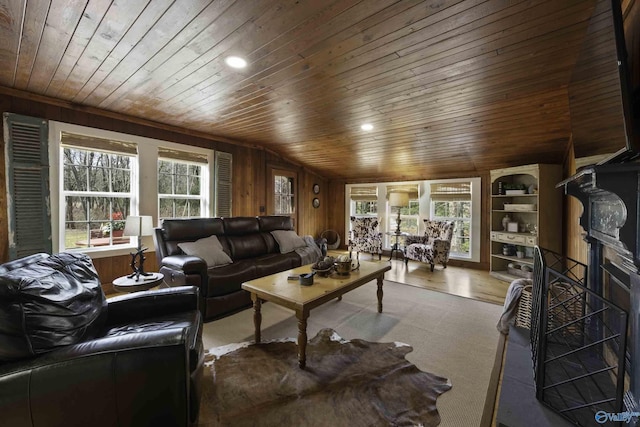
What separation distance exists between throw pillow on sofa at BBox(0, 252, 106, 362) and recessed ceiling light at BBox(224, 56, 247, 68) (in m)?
1.81

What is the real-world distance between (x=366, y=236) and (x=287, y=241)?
2.34 metres

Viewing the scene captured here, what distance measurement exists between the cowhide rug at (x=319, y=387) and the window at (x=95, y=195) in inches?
105

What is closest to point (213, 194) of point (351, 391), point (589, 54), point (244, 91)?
point (244, 91)

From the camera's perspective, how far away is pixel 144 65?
7.53 feet

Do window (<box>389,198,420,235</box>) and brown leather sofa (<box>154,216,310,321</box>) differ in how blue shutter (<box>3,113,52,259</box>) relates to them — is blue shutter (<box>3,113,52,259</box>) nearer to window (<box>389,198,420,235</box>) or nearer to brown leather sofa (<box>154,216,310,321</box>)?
brown leather sofa (<box>154,216,310,321</box>)

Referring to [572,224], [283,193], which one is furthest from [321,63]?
[283,193]

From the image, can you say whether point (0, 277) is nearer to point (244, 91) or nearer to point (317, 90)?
point (244, 91)

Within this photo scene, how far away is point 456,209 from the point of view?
554 cm

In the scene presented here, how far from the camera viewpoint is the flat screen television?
1.12m

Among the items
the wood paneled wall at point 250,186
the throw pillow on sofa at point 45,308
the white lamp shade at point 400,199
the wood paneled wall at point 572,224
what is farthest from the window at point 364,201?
the throw pillow on sofa at point 45,308

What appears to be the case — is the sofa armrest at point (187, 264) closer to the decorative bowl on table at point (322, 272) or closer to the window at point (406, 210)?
the decorative bowl on table at point (322, 272)

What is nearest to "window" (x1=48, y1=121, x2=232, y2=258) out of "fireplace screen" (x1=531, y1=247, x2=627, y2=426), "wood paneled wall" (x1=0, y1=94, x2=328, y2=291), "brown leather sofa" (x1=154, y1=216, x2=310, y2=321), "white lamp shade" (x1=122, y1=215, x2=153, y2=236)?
"wood paneled wall" (x1=0, y1=94, x2=328, y2=291)

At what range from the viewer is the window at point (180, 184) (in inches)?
165

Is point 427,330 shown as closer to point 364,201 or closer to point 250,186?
point 250,186
